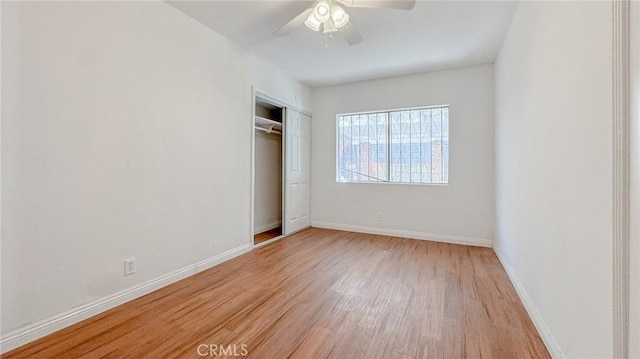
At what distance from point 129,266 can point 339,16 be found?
2591 millimetres

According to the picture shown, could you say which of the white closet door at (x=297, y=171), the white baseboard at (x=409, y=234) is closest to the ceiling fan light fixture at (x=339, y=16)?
the white closet door at (x=297, y=171)

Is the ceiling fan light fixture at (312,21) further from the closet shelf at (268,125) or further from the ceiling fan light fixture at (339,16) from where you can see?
the closet shelf at (268,125)

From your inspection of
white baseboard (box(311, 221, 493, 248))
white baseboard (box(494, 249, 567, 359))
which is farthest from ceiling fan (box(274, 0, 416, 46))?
white baseboard (box(311, 221, 493, 248))

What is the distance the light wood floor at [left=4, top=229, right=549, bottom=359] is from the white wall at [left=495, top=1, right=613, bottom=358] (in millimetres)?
338

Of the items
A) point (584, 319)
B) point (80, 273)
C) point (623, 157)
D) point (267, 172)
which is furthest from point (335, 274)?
point (267, 172)

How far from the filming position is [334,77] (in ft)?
13.6

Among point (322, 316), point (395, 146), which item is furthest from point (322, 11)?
point (395, 146)

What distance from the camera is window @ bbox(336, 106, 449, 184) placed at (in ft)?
12.8

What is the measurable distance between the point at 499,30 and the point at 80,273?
4273mm

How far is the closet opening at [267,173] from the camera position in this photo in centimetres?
430

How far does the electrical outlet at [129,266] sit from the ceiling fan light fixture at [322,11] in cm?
244

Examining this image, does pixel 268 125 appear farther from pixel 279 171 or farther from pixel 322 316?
pixel 322 316

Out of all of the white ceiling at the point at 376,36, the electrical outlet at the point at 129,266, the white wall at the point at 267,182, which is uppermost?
the white ceiling at the point at 376,36

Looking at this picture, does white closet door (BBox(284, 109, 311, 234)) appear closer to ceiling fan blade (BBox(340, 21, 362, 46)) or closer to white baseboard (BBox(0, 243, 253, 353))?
white baseboard (BBox(0, 243, 253, 353))
